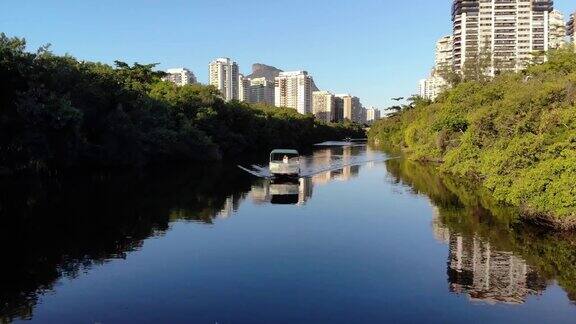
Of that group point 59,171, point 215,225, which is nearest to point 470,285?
point 215,225

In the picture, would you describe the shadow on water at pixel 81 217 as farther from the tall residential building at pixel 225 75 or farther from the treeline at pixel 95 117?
the tall residential building at pixel 225 75

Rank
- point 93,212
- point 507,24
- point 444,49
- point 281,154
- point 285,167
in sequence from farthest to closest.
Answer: point 444,49, point 507,24, point 281,154, point 285,167, point 93,212

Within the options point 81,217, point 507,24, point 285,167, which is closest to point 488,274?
point 81,217

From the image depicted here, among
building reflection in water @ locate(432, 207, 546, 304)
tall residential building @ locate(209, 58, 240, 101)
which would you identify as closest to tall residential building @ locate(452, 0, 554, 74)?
tall residential building @ locate(209, 58, 240, 101)

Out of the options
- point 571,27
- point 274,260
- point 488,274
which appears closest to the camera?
point 488,274

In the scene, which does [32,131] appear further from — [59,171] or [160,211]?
[160,211]

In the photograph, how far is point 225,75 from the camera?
638 ft

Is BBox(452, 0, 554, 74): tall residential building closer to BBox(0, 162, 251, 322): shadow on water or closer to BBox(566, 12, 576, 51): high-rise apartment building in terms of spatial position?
BBox(566, 12, 576, 51): high-rise apartment building

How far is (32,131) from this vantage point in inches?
1608

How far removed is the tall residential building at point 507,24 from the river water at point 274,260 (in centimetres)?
10148

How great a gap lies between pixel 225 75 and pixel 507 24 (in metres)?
99.9

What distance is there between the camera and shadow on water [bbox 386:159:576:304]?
650 inches

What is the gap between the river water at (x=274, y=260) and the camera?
14539 millimetres

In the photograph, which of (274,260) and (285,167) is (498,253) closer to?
(274,260)
